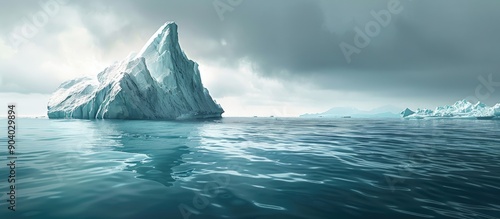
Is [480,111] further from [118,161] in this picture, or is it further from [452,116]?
[118,161]

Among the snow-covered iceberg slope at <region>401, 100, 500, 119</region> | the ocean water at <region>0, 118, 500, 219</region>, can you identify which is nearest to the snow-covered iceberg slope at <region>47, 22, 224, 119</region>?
the ocean water at <region>0, 118, 500, 219</region>

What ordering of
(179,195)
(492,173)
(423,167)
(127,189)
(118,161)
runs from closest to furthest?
1. (179,195)
2. (127,189)
3. (492,173)
4. (423,167)
5. (118,161)

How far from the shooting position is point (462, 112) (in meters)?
130

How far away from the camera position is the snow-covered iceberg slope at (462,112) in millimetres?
112000

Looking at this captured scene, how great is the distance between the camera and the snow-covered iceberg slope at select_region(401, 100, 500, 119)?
112 metres

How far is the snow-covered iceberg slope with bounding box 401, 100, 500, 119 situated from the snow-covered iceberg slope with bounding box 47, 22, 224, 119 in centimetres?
12468

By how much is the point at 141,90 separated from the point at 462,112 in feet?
531

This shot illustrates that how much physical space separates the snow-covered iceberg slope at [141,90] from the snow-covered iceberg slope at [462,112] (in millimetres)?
124679

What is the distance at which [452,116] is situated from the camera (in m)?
125

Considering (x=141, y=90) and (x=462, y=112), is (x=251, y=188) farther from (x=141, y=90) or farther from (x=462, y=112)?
(x=462, y=112)

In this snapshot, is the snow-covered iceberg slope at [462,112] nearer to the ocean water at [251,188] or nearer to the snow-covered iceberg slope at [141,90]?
the snow-covered iceberg slope at [141,90]

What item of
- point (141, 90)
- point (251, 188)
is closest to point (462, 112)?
point (141, 90)

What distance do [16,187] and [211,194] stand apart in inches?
214

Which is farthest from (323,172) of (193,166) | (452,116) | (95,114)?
(452,116)
